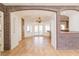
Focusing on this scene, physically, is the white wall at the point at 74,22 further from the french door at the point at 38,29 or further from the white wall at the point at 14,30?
the french door at the point at 38,29

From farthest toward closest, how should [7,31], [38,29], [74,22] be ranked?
[38,29] → [74,22] → [7,31]

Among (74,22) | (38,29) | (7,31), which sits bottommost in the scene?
(7,31)

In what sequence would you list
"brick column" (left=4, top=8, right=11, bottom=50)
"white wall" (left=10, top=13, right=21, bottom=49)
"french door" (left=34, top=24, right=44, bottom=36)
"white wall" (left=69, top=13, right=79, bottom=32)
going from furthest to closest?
"french door" (left=34, top=24, right=44, bottom=36) < "white wall" (left=69, top=13, right=79, bottom=32) < "white wall" (left=10, top=13, right=21, bottom=49) < "brick column" (left=4, top=8, right=11, bottom=50)

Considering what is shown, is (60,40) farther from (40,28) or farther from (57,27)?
(40,28)

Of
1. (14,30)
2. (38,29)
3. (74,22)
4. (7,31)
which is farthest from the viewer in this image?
(38,29)

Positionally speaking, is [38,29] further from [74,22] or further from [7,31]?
[7,31]

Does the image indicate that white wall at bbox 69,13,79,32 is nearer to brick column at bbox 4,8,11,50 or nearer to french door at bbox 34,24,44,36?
brick column at bbox 4,8,11,50

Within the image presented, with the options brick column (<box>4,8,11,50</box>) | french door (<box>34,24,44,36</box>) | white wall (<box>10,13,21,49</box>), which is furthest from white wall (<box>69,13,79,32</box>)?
french door (<box>34,24,44,36</box>)

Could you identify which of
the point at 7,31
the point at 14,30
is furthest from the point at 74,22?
the point at 7,31

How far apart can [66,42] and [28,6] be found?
116 inches

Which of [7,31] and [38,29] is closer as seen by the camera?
[7,31]

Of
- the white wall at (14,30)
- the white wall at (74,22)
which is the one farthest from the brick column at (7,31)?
the white wall at (74,22)

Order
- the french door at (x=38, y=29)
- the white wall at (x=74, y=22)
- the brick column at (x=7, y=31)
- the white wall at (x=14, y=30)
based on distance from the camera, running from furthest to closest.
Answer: the french door at (x=38, y=29), the white wall at (x=74, y=22), the white wall at (x=14, y=30), the brick column at (x=7, y=31)

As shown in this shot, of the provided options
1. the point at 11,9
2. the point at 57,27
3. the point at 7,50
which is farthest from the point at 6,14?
the point at 57,27
